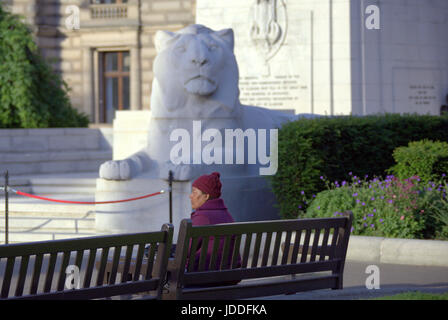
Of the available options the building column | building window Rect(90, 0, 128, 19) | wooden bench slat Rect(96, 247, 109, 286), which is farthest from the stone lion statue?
building window Rect(90, 0, 128, 19)

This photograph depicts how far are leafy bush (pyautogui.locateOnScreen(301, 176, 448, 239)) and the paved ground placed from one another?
0.85 metres

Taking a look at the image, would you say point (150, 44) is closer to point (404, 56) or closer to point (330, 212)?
point (404, 56)

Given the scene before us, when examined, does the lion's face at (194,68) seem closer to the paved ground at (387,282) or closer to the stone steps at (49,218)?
the stone steps at (49,218)

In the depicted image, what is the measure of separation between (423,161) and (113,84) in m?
24.8

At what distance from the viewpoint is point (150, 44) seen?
34.2m

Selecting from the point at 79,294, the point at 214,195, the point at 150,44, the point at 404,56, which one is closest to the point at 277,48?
the point at 404,56

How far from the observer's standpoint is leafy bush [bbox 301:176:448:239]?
10352mm

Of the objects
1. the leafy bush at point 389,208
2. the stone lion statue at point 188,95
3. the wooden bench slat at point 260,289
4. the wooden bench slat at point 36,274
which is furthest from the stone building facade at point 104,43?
the wooden bench slat at point 36,274

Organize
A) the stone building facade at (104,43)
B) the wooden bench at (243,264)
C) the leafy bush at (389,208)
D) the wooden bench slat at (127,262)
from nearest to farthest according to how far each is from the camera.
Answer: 1. the wooden bench slat at (127,262)
2. the wooden bench at (243,264)
3. the leafy bush at (389,208)
4. the stone building facade at (104,43)

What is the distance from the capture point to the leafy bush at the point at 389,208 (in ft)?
34.0

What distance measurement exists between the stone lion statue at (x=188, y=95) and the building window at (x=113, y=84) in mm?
23845

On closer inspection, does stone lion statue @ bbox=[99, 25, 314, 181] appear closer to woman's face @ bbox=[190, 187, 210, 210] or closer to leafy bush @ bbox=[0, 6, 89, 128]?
woman's face @ bbox=[190, 187, 210, 210]
